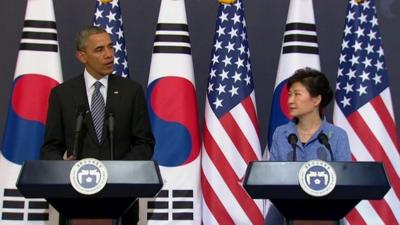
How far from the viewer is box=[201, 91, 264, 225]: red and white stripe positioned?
208 inches

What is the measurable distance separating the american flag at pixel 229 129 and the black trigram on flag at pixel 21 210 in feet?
3.45

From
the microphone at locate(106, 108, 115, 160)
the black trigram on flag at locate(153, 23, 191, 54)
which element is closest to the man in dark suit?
the microphone at locate(106, 108, 115, 160)

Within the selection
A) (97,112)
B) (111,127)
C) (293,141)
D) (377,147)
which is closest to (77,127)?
(111,127)

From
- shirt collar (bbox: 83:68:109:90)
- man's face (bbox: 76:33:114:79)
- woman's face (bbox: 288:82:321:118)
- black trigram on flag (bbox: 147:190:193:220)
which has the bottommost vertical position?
black trigram on flag (bbox: 147:190:193:220)

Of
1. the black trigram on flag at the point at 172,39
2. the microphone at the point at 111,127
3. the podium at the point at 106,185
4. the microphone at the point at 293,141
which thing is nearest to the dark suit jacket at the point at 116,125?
the microphone at the point at 111,127

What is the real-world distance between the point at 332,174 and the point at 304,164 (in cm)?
12

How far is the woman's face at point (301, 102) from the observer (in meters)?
3.79

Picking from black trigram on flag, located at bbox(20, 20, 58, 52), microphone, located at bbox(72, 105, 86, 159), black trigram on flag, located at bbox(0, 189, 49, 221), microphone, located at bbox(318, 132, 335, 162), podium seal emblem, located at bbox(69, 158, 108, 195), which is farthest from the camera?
black trigram on flag, located at bbox(20, 20, 58, 52)

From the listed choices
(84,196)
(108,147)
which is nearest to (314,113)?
(108,147)

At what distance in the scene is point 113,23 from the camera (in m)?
5.43

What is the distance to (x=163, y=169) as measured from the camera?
528 centimetres

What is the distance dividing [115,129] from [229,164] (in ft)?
5.29

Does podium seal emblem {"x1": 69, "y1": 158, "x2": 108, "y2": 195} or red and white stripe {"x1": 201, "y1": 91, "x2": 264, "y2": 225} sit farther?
red and white stripe {"x1": 201, "y1": 91, "x2": 264, "y2": 225}

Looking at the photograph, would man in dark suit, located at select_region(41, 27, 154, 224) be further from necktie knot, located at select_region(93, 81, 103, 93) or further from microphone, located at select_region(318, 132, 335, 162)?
microphone, located at select_region(318, 132, 335, 162)
